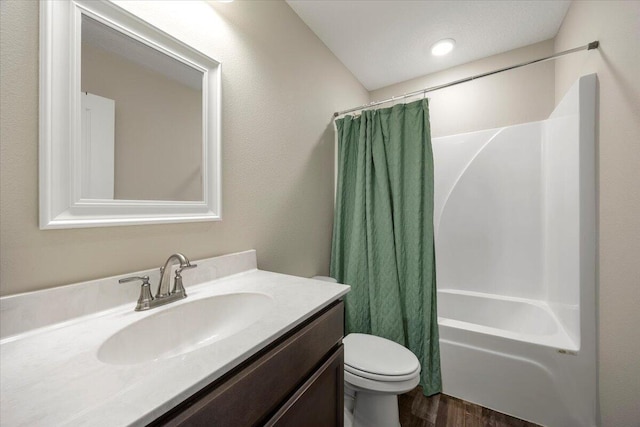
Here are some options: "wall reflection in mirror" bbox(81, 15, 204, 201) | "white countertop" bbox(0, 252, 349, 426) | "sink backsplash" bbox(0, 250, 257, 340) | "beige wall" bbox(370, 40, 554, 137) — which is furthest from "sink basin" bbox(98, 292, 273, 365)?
"beige wall" bbox(370, 40, 554, 137)

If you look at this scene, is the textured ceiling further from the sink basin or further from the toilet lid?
the toilet lid

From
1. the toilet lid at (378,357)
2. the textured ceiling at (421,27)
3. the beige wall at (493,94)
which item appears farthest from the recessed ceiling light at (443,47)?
the toilet lid at (378,357)

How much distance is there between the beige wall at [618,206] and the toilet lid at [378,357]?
89 cm

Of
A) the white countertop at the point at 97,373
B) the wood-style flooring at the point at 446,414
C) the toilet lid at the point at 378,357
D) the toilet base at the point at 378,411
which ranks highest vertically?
the white countertop at the point at 97,373

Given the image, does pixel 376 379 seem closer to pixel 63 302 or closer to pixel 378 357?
pixel 378 357

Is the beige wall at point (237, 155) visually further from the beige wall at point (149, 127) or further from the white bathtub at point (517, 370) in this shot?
the white bathtub at point (517, 370)

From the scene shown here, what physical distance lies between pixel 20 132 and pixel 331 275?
1677 mm

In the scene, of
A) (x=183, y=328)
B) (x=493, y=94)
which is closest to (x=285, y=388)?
(x=183, y=328)

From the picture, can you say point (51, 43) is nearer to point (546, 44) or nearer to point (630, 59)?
point (630, 59)

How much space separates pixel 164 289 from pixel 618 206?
1.93 metres

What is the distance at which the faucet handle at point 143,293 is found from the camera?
2.50ft

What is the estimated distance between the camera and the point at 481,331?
147 cm

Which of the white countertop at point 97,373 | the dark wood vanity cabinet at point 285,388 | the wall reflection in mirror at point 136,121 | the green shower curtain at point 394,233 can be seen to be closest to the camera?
the white countertop at point 97,373

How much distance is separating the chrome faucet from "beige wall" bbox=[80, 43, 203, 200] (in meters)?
0.27
